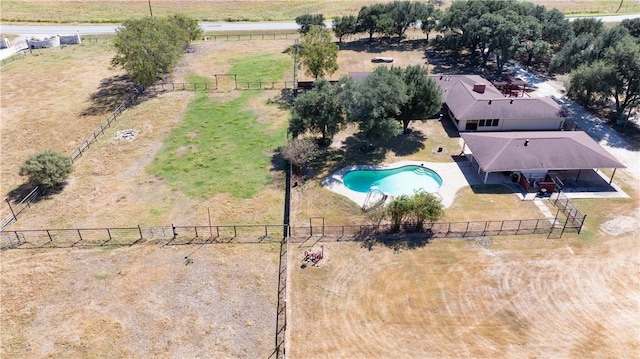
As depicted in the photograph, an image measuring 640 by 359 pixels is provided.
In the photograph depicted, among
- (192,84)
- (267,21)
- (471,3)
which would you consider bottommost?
(192,84)

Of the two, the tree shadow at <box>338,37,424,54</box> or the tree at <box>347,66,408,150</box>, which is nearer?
the tree at <box>347,66,408,150</box>

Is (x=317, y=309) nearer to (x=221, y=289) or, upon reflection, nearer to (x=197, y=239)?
(x=221, y=289)

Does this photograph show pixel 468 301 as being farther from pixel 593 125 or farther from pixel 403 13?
pixel 403 13

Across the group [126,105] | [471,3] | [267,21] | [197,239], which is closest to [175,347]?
[197,239]

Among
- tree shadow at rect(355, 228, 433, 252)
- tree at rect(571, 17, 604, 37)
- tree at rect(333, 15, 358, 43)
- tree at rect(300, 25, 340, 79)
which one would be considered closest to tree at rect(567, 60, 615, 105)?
tree at rect(571, 17, 604, 37)

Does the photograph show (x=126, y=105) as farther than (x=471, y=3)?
No

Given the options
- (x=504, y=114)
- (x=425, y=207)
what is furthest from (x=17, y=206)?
(x=504, y=114)

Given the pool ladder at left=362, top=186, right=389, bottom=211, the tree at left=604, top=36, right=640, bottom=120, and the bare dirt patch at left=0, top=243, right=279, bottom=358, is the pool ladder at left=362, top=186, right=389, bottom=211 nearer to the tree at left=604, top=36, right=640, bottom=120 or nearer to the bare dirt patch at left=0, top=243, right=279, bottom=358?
the bare dirt patch at left=0, top=243, right=279, bottom=358
